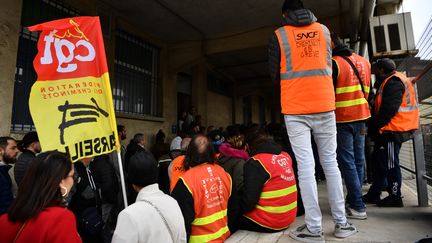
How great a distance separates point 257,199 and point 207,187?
59cm

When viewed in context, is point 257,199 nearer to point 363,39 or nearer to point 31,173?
point 31,173

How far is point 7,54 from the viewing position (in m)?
4.82

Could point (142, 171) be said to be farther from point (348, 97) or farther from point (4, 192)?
point (348, 97)

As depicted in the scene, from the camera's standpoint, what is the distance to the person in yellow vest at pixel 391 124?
130 inches

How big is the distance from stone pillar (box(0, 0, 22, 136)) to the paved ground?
4268mm

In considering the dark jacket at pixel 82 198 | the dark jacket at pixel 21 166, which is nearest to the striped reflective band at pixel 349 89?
the dark jacket at pixel 82 198

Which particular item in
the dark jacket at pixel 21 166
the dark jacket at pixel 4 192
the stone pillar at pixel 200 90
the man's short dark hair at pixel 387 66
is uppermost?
the stone pillar at pixel 200 90

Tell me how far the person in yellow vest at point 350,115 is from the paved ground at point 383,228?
9.2 inches

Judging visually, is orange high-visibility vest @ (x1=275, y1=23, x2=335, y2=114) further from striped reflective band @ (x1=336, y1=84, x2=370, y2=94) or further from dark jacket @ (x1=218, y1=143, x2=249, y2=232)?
dark jacket @ (x1=218, y1=143, x2=249, y2=232)

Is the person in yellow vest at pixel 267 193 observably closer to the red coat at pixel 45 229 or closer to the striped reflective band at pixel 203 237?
the striped reflective band at pixel 203 237

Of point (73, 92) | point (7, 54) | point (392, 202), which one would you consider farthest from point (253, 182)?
point (7, 54)

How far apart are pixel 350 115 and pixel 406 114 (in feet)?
3.40

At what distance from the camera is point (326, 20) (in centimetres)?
794

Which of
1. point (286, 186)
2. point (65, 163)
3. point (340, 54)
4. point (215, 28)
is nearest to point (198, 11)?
point (215, 28)
